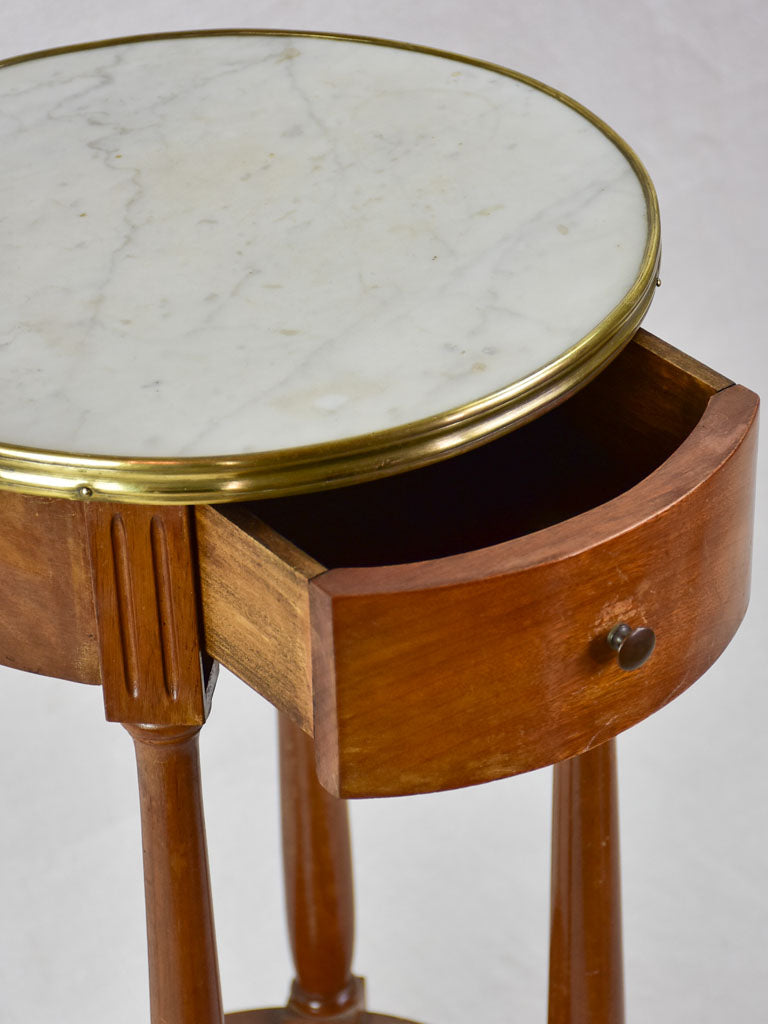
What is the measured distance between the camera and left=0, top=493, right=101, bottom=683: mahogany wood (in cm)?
83

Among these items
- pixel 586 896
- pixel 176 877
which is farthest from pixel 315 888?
pixel 176 877

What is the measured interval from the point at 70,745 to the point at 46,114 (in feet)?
2.13

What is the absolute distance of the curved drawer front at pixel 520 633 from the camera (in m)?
0.76

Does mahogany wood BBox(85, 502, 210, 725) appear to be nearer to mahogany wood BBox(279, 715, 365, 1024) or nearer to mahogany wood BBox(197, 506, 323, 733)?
mahogany wood BBox(197, 506, 323, 733)

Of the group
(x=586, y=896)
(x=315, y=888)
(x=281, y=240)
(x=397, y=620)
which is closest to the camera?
(x=397, y=620)

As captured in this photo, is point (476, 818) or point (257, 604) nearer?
point (257, 604)

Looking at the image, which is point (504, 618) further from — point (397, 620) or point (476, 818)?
point (476, 818)

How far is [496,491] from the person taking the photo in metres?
1.03

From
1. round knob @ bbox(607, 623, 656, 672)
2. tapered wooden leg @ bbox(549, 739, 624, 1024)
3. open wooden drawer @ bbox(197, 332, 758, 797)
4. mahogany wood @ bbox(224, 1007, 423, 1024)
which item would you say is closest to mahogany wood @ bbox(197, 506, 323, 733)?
open wooden drawer @ bbox(197, 332, 758, 797)

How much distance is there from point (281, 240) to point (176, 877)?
0.32 meters

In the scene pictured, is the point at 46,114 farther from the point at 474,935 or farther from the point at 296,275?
the point at 474,935

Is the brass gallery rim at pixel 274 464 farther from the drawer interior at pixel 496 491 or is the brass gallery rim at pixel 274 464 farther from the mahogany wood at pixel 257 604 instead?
the drawer interior at pixel 496 491

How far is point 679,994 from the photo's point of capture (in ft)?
4.53

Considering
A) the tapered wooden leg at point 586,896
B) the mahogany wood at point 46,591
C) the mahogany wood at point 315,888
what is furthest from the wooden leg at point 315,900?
the mahogany wood at point 46,591
